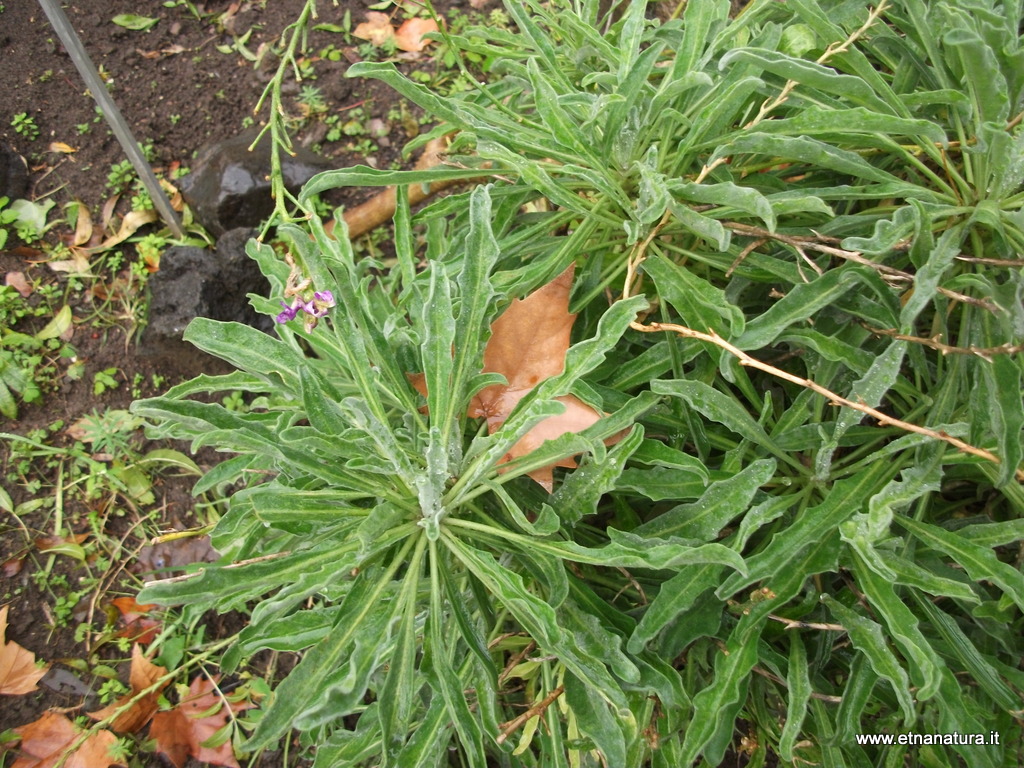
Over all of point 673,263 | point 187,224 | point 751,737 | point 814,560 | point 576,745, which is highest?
point 673,263

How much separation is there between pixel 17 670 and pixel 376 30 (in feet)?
9.00

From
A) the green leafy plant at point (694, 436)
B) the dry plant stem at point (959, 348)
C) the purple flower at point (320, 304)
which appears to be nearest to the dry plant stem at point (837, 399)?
the green leafy plant at point (694, 436)

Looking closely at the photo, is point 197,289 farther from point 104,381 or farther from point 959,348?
point 959,348

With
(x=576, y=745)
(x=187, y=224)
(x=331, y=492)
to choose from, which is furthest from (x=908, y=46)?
(x=187, y=224)

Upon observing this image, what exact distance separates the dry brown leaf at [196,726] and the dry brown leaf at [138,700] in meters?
0.05

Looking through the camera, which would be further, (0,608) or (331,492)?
(0,608)

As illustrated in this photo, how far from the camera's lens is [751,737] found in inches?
56.2

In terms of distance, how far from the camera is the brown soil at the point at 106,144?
2438mm

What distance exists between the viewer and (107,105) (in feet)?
7.54

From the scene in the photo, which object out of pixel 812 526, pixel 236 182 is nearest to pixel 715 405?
pixel 812 526

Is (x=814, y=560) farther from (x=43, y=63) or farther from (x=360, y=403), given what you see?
(x=43, y=63)

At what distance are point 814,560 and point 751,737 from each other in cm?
49

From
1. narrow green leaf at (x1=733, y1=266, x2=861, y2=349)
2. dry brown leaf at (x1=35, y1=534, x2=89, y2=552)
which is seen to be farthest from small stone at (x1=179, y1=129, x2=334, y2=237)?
narrow green leaf at (x1=733, y1=266, x2=861, y2=349)

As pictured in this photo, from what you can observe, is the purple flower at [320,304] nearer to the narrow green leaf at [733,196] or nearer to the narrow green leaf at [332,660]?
the narrow green leaf at [332,660]
